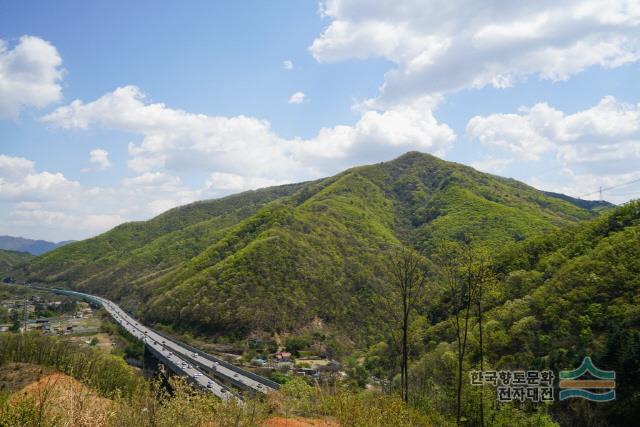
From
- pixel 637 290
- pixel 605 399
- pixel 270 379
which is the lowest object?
pixel 270 379

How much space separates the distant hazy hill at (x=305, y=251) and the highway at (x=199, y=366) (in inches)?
254

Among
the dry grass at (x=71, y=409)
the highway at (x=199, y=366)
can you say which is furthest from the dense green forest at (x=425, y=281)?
the dry grass at (x=71, y=409)

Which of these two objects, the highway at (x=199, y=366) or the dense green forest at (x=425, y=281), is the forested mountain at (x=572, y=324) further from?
the highway at (x=199, y=366)

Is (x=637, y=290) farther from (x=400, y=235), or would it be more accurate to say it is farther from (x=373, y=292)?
(x=400, y=235)

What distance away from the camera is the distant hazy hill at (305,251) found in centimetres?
8544

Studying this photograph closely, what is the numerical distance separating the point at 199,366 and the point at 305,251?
43607mm

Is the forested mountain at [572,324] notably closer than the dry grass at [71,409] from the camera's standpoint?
No

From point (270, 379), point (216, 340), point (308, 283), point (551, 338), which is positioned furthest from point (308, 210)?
point (551, 338)

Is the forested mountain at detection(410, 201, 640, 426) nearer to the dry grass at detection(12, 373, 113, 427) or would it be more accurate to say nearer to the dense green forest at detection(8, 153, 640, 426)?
the dense green forest at detection(8, 153, 640, 426)

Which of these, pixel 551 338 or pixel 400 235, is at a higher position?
pixel 400 235

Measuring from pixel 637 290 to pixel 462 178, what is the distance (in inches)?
5232

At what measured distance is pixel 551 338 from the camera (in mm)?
37188

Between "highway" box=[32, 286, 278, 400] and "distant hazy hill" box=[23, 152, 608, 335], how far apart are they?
21.2ft

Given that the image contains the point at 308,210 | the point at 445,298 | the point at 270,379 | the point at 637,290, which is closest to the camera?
the point at 637,290
